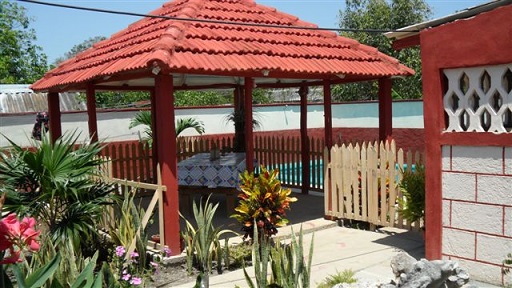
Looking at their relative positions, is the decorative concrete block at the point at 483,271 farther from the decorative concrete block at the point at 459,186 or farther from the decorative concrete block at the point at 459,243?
the decorative concrete block at the point at 459,186

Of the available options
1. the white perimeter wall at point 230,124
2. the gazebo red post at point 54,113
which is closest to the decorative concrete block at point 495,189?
the gazebo red post at point 54,113

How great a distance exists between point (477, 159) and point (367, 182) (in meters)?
2.67

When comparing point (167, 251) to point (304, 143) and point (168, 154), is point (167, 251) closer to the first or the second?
point (168, 154)

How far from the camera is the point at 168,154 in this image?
21.9ft

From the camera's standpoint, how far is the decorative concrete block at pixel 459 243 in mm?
5527

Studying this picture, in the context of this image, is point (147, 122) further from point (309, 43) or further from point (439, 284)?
point (439, 284)

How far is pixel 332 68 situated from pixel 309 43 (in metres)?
1.07

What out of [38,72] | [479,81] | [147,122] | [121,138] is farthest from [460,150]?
[38,72]

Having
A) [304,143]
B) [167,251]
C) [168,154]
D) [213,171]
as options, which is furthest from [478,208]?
[304,143]

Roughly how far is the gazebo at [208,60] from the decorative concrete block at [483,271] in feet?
11.5

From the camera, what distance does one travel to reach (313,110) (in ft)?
67.5

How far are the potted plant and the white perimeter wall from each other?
1131 cm

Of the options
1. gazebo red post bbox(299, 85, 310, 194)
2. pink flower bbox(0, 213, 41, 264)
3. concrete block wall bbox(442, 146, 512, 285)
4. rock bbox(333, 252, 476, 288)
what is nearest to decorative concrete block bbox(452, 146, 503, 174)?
concrete block wall bbox(442, 146, 512, 285)

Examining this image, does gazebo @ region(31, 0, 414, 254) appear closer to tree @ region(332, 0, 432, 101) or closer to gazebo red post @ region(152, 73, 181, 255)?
gazebo red post @ region(152, 73, 181, 255)
